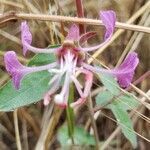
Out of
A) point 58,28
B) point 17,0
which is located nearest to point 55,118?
point 58,28

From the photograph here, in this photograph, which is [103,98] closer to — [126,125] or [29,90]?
[126,125]

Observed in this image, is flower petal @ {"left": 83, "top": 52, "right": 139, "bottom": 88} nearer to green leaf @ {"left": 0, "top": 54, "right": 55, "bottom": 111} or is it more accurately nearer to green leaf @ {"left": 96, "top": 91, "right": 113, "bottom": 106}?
green leaf @ {"left": 0, "top": 54, "right": 55, "bottom": 111}

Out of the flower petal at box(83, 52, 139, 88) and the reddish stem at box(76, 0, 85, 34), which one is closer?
the flower petal at box(83, 52, 139, 88)

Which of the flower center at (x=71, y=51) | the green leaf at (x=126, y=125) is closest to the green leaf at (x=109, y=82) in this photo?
the green leaf at (x=126, y=125)

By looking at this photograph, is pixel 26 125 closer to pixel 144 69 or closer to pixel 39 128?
pixel 39 128

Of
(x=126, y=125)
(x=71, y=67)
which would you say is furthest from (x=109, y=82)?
(x=71, y=67)

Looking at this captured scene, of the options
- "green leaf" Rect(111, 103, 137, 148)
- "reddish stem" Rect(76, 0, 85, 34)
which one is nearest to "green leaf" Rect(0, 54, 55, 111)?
"reddish stem" Rect(76, 0, 85, 34)
